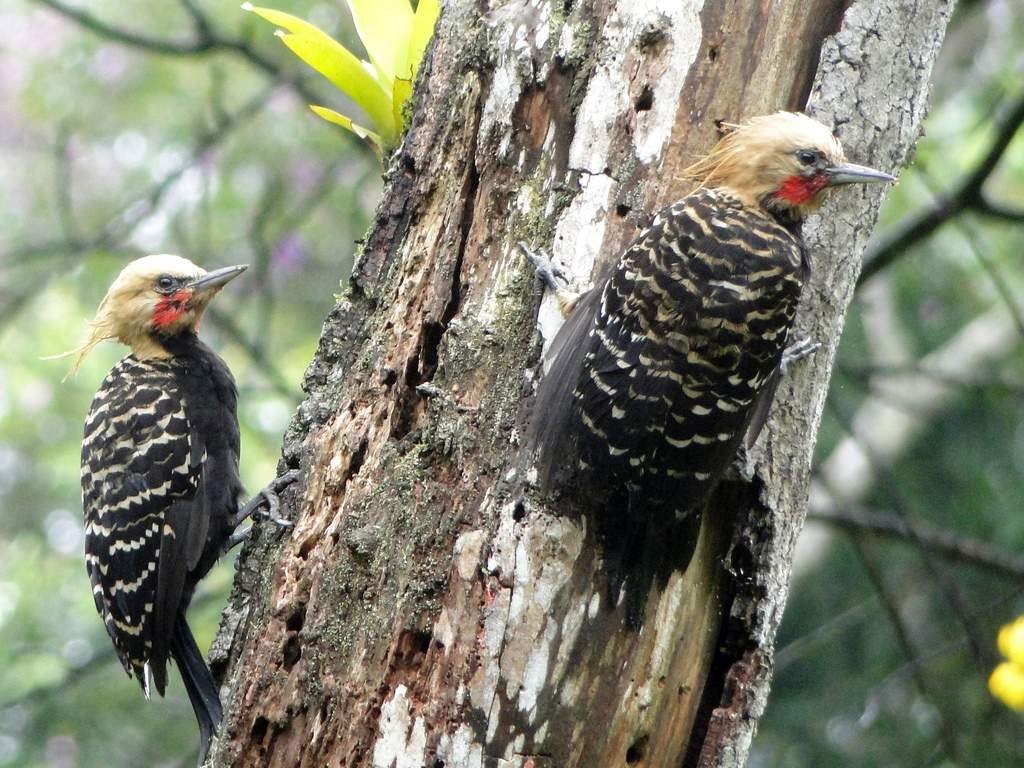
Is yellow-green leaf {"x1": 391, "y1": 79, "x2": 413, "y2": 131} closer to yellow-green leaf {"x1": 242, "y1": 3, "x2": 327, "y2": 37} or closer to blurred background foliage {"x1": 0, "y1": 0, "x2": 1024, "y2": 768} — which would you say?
yellow-green leaf {"x1": 242, "y1": 3, "x2": 327, "y2": 37}

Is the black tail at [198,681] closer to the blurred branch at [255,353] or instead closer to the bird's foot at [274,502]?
the bird's foot at [274,502]

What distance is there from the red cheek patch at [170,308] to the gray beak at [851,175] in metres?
2.37

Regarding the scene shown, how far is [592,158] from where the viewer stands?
2.92 metres

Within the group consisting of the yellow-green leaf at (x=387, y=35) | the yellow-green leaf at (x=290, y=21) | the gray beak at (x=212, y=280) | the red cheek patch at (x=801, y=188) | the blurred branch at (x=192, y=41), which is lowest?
the red cheek patch at (x=801, y=188)

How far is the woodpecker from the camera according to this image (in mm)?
3822

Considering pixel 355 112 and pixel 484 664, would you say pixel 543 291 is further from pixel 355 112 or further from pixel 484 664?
pixel 355 112

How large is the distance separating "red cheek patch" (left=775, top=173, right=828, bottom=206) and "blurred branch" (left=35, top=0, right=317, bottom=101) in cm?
273

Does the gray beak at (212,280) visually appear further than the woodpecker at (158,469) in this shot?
Yes

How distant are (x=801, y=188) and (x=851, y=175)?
152 mm

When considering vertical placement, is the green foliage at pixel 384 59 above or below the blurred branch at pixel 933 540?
above

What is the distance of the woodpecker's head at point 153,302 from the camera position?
4281 millimetres

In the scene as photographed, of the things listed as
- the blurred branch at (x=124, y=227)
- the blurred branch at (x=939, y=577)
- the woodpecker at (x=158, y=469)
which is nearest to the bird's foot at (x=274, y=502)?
the woodpecker at (x=158, y=469)

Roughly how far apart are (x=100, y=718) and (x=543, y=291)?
3.88 meters

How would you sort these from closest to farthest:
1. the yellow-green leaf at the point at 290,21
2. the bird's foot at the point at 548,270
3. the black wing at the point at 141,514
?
1. the bird's foot at the point at 548,270
2. the yellow-green leaf at the point at 290,21
3. the black wing at the point at 141,514
